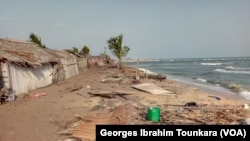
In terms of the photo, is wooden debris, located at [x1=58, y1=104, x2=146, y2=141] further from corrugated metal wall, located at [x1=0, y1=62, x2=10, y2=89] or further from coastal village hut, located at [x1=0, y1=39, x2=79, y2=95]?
coastal village hut, located at [x1=0, y1=39, x2=79, y2=95]

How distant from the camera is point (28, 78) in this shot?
56.2 feet

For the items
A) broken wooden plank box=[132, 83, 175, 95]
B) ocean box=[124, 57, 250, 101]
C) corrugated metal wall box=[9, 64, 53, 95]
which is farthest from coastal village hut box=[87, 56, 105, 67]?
broken wooden plank box=[132, 83, 175, 95]

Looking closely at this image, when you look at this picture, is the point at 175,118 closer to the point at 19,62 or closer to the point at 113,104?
the point at 113,104

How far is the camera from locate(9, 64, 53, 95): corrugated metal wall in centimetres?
1556

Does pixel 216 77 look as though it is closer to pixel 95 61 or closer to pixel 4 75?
pixel 95 61

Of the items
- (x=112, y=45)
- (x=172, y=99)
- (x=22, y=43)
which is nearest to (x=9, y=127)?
(x=172, y=99)

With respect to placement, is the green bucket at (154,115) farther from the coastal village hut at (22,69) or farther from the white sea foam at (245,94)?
the white sea foam at (245,94)

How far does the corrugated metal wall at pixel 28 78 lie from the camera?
15556 mm

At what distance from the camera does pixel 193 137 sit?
645 centimetres

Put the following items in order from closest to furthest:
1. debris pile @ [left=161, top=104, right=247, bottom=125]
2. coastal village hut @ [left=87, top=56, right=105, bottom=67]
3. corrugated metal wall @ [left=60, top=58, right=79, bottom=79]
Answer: debris pile @ [left=161, top=104, right=247, bottom=125] < corrugated metal wall @ [left=60, top=58, right=79, bottom=79] < coastal village hut @ [left=87, top=56, right=105, bottom=67]

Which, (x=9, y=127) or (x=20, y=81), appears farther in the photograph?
(x=20, y=81)

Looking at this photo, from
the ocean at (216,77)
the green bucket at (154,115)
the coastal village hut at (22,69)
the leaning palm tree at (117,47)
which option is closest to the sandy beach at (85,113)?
the green bucket at (154,115)

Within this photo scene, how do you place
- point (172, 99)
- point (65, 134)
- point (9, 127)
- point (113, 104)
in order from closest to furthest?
point (65, 134) → point (9, 127) → point (113, 104) → point (172, 99)

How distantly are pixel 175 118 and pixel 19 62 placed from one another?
9.18 m
